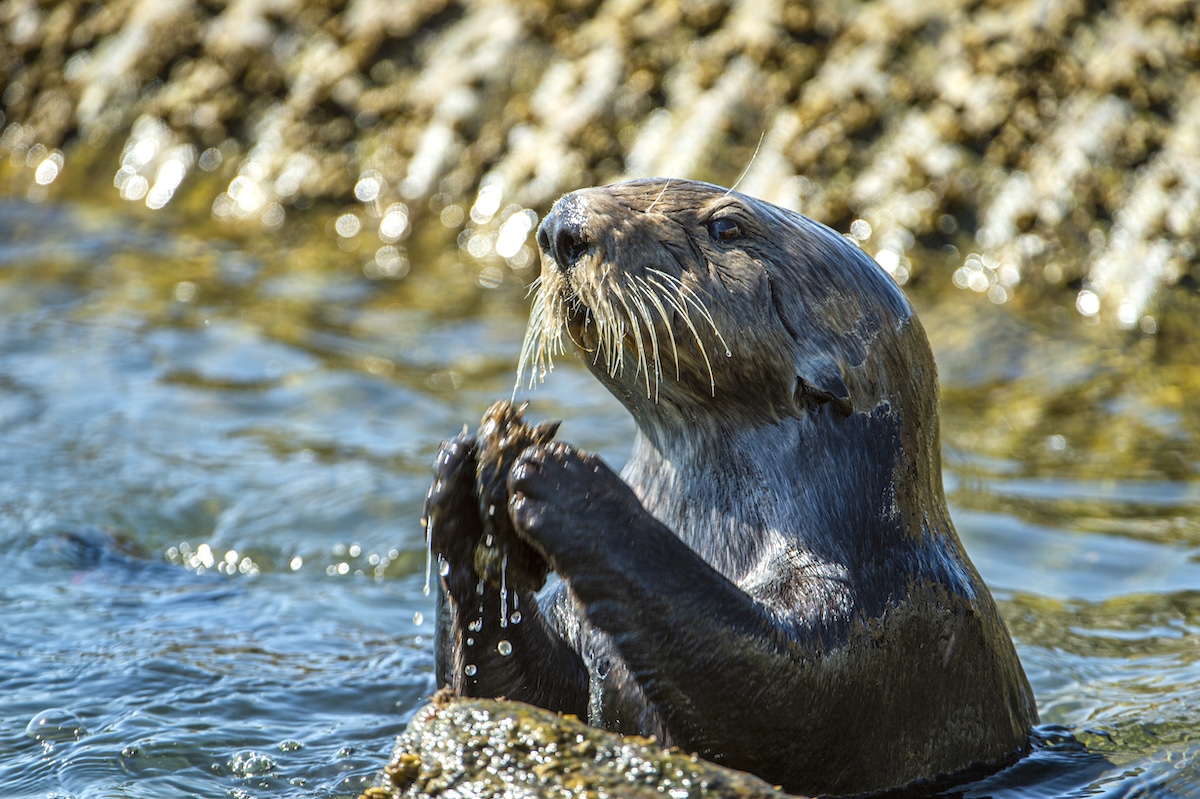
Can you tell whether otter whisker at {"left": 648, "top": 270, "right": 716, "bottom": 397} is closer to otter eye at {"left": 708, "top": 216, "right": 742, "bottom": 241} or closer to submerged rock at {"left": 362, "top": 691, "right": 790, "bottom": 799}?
otter eye at {"left": 708, "top": 216, "right": 742, "bottom": 241}

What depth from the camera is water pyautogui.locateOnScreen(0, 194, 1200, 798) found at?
4277mm

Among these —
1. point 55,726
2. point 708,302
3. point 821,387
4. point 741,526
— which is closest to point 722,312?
point 708,302

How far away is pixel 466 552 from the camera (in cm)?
350

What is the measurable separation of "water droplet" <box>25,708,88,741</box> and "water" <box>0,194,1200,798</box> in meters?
0.01

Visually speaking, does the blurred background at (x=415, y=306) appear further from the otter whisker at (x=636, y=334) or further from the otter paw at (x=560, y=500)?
the otter paw at (x=560, y=500)

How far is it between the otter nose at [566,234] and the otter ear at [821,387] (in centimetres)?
65

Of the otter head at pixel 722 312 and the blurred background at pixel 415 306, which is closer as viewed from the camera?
the otter head at pixel 722 312

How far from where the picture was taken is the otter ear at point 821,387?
→ 3.62 metres

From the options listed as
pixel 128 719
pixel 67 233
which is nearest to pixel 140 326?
pixel 67 233

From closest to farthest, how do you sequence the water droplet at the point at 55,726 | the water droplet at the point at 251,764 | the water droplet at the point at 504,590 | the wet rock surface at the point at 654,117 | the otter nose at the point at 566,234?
the water droplet at the point at 504,590, the otter nose at the point at 566,234, the water droplet at the point at 251,764, the water droplet at the point at 55,726, the wet rock surface at the point at 654,117

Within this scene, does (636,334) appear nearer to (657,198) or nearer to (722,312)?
(722,312)

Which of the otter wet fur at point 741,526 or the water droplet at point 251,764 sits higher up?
the otter wet fur at point 741,526

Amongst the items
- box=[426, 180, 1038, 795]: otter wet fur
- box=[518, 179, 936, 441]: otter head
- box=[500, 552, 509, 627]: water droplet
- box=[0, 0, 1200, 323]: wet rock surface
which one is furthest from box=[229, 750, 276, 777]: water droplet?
box=[0, 0, 1200, 323]: wet rock surface

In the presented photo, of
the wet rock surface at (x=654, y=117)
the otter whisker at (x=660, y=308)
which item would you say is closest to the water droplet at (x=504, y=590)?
the otter whisker at (x=660, y=308)
